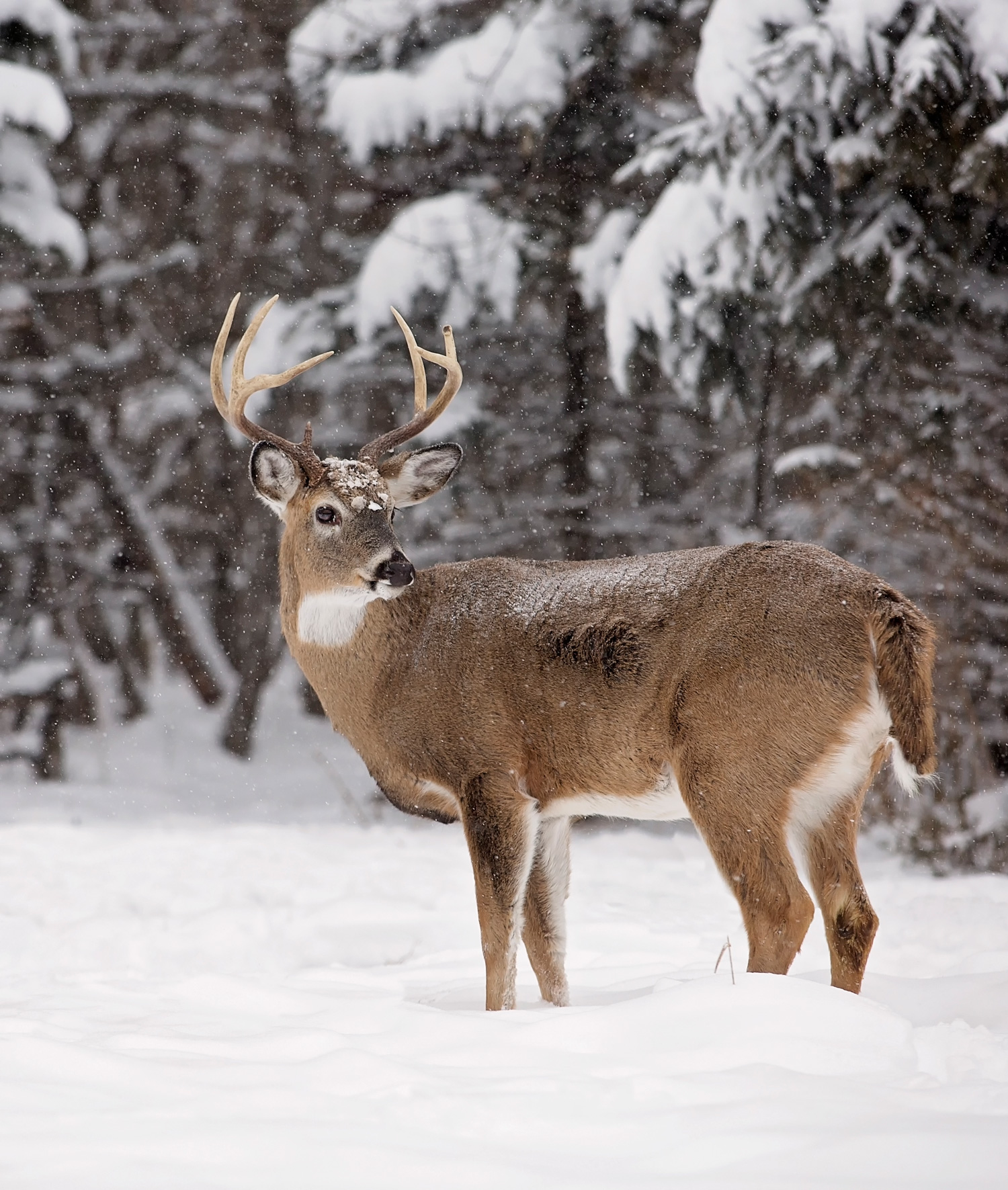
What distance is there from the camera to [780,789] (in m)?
4.19

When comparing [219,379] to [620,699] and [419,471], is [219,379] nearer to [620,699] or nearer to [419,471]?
[419,471]

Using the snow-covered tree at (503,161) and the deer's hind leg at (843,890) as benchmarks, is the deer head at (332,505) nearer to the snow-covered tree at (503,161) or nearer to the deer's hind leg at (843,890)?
the deer's hind leg at (843,890)

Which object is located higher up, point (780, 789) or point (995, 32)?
point (995, 32)

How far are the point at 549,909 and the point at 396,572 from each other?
135 cm

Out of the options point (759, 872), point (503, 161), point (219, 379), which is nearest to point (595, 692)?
point (759, 872)

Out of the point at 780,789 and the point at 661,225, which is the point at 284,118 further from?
the point at 780,789

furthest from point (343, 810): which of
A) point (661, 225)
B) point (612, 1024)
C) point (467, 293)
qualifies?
point (612, 1024)

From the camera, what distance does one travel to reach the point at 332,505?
203 inches

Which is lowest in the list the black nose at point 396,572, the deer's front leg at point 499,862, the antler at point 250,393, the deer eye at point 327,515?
the deer's front leg at point 499,862

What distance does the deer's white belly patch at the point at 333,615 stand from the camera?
512 centimetres

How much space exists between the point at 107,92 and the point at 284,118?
5.92 feet

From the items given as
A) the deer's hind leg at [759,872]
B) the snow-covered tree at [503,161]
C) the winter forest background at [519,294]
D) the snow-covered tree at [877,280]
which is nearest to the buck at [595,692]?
the deer's hind leg at [759,872]

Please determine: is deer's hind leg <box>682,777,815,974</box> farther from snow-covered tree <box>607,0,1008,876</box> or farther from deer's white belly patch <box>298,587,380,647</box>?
snow-covered tree <box>607,0,1008,876</box>

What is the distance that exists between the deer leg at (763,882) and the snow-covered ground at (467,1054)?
1.11 feet
